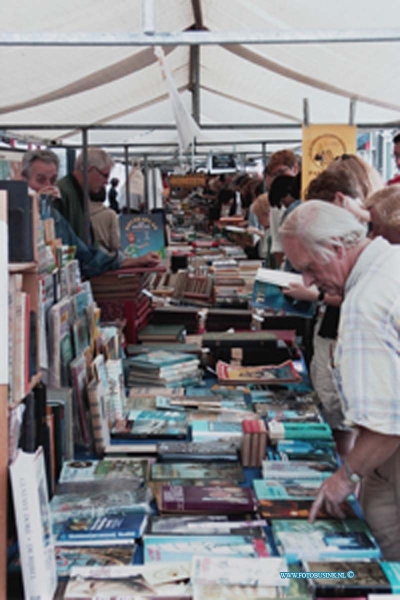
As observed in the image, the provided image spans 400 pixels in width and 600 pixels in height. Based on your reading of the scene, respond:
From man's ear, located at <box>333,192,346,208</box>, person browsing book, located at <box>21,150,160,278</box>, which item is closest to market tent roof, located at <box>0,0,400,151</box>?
person browsing book, located at <box>21,150,160,278</box>

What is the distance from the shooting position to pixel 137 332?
4.53 metres

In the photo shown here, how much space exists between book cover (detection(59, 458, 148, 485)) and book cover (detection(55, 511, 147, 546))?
0.25m

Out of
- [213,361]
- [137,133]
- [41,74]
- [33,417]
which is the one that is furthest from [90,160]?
[137,133]

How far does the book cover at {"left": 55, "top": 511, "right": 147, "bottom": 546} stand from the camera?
202 centimetres

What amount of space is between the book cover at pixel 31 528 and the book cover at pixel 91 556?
14cm

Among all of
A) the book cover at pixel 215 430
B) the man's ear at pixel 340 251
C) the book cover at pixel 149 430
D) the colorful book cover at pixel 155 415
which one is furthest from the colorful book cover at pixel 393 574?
the colorful book cover at pixel 155 415

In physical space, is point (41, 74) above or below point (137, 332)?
above

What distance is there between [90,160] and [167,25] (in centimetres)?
105

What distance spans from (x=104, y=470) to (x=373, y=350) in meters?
1.09

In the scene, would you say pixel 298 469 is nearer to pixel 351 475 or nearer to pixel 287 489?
pixel 287 489

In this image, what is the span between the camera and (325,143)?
5.31 meters

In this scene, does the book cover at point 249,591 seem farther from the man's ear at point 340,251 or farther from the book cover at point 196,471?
the man's ear at point 340,251

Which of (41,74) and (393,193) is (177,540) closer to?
(393,193)

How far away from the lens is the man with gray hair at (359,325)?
1.83 meters
